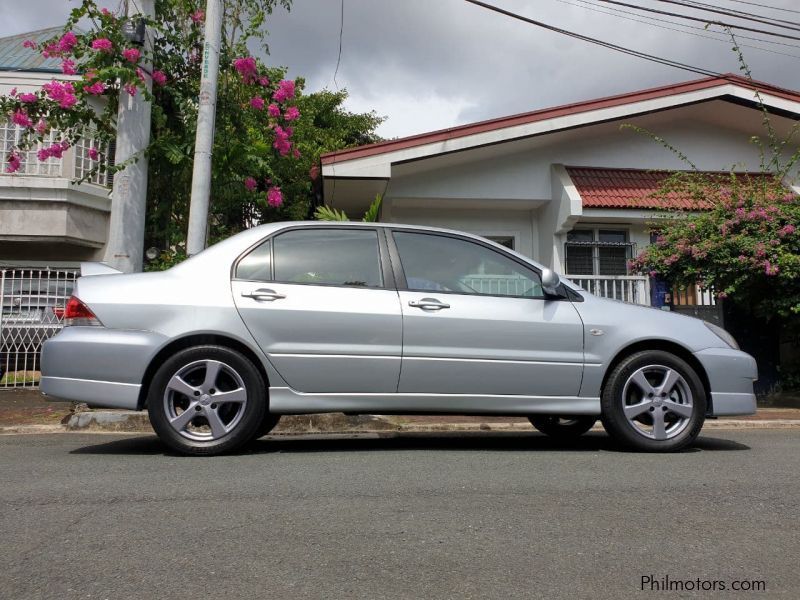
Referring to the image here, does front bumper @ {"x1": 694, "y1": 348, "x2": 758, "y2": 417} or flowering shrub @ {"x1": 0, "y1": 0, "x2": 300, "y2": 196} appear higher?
flowering shrub @ {"x1": 0, "y1": 0, "x2": 300, "y2": 196}

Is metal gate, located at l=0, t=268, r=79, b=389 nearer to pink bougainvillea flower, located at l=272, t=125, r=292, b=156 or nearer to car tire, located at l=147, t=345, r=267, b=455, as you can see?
pink bougainvillea flower, located at l=272, t=125, r=292, b=156

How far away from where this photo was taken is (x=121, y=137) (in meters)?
7.97

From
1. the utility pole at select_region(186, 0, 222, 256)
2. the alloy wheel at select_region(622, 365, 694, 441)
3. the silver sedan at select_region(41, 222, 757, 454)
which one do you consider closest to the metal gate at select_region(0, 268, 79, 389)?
the utility pole at select_region(186, 0, 222, 256)

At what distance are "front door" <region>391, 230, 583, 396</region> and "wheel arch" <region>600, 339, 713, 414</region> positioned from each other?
286 millimetres

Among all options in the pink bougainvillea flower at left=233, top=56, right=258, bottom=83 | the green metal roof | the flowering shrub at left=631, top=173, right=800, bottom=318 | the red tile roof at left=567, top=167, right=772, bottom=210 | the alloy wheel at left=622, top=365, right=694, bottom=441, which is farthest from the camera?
the green metal roof

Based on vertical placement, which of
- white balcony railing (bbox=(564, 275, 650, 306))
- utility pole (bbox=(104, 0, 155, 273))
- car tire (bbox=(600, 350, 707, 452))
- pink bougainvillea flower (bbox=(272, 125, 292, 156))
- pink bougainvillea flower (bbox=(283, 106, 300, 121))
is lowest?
car tire (bbox=(600, 350, 707, 452))

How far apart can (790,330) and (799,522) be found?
8.15 metres

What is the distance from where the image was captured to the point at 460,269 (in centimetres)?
524

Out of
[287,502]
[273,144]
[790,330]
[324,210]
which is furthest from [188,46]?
[790,330]

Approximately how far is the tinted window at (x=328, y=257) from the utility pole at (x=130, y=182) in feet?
10.8

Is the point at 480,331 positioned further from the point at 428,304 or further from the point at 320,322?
the point at 320,322

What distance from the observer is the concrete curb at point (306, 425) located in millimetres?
6521

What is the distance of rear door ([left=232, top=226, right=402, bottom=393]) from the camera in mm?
4785

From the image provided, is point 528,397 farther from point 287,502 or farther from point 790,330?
point 790,330
